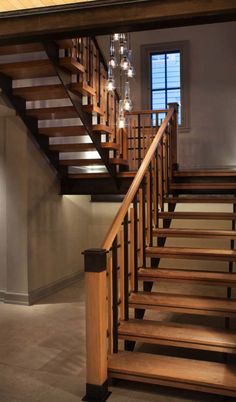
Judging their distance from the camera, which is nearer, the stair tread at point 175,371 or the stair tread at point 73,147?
the stair tread at point 175,371

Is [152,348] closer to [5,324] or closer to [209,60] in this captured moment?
[5,324]

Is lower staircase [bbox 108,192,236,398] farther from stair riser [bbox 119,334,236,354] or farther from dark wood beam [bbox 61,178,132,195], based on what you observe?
dark wood beam [bbox 61,178,132,195]

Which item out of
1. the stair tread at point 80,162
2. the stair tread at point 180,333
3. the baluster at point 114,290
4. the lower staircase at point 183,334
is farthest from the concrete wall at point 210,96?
the baluster at point 114,290

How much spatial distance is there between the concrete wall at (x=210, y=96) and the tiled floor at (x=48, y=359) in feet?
14.7

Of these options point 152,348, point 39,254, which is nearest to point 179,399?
point 152,348

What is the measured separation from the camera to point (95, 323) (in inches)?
116

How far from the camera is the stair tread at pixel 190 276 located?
365cm

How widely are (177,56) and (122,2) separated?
6.77 metres

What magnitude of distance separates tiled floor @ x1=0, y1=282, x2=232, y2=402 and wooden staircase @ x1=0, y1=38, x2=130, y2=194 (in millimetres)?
2005

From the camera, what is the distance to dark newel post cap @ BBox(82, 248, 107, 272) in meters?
2.93

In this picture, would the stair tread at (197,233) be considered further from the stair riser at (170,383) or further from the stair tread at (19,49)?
the stair tread at (19,49)

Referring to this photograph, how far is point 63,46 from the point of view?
429 centimetres

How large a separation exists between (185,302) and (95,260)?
104cm

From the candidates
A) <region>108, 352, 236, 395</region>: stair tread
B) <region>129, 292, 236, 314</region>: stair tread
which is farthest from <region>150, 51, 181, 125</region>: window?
<region>108, 352, 236, 395</region>: stair tread
